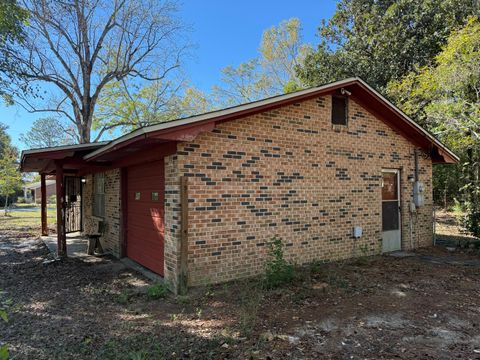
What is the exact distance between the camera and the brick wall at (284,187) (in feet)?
19.5

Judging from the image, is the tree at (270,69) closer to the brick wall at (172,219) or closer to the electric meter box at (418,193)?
the electric meter box at (418,193)

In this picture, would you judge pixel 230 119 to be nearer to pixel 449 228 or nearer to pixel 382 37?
pixel 449 228

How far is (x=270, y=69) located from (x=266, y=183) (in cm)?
2220

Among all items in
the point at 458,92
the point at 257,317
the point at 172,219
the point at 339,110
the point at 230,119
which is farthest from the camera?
the point at 458,92

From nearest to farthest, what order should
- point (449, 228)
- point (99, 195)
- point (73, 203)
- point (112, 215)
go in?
point (112, 215)
point (99, 195)
point (73, 203)
point (449, 228)

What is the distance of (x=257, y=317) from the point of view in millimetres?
4547

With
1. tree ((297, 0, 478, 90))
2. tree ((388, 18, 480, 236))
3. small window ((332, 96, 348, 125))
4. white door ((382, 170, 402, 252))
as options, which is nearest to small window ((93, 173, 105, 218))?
small window ((332, 96, 348, 125))

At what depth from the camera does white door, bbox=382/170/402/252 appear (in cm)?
902

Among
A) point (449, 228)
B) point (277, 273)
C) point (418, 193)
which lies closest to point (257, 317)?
point (277, 273)

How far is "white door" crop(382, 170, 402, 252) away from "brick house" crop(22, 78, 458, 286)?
3 cm

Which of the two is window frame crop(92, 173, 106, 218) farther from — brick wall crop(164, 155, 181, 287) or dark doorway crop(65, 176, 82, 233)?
brick wall crop(164, 155, 181, 287)

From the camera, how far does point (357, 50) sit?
18.5 metres

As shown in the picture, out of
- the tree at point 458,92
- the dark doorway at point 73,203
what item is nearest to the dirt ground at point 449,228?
the tree at point 458,92

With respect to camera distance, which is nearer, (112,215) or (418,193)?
(418,193)
